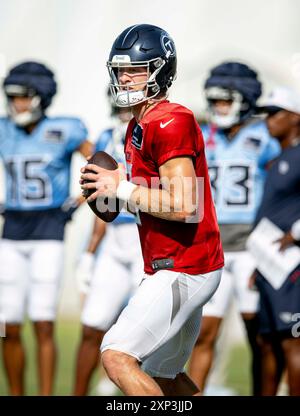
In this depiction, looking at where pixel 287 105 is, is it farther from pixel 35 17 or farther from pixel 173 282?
pixel 35 17

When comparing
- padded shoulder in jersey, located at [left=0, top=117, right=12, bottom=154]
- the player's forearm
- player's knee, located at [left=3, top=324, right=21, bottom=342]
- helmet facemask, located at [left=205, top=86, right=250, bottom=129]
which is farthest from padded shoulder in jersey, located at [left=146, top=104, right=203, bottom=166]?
padded shoulder in jersey, located at [left=0, top=117, right=12, bottom=154]

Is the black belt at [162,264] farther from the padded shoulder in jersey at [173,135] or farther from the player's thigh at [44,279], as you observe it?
the player's thigh at [44,279]

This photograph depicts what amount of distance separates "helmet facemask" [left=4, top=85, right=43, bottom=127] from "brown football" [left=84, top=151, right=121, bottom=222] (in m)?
2.31

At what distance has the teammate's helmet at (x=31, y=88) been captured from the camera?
20.9 ft

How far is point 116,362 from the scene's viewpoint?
148 inches

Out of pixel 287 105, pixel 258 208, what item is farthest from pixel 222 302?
pixel 287 105

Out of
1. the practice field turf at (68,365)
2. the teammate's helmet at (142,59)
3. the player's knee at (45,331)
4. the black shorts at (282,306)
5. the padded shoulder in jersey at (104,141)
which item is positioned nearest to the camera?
the teammate's helmet at (142,59)

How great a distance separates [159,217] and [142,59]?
62 centimetres

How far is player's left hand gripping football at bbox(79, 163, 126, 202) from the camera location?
154 inches

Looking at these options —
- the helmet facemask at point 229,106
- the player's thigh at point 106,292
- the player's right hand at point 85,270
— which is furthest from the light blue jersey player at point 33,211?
the helmet facemask at point 229,106

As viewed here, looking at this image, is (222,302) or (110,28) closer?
(222,302)

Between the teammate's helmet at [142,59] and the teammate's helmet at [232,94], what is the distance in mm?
2099
